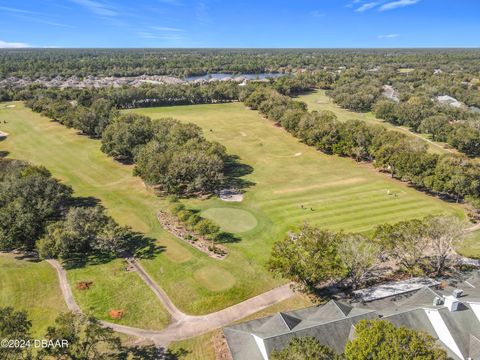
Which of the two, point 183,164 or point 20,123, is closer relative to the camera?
point 183,164

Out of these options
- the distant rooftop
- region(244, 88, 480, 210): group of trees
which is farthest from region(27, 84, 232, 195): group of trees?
the distant rooftop

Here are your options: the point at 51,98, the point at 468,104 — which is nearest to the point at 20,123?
the point at 51,98

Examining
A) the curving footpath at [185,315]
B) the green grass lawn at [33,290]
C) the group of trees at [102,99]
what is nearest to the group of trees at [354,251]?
the curving footpath at [185,315]

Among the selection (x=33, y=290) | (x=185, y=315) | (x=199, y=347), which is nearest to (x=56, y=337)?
(x=199, y=347)

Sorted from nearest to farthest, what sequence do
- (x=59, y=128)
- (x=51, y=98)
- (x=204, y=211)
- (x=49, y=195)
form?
(x=49, y=195)
(x=204, y=211)
(x=59, y=128)
(x=51, y=98)

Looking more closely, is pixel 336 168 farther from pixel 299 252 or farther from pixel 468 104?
pixel 468 104

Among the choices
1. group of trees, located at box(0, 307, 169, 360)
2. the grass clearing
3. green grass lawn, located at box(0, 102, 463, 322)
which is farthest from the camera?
green grass lawn, located at box(0, 102, 463, 322)

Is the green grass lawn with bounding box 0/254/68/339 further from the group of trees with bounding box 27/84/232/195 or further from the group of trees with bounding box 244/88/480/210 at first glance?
the group of trees with bounding box 244/88/480/210
